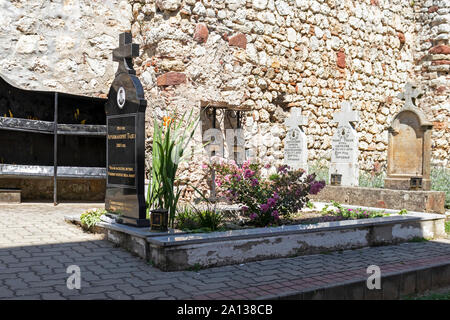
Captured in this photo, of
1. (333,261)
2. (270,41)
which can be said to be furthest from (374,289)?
(270,41)

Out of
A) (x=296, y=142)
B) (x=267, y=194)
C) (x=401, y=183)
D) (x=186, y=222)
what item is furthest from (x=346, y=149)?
(x=186, y=222)

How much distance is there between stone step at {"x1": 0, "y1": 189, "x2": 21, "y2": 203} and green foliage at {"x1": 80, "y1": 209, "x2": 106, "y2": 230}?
8.68ft

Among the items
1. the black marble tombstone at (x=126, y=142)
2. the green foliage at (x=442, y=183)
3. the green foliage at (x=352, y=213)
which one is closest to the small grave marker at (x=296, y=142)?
the green foliage at (x=442, y=183)

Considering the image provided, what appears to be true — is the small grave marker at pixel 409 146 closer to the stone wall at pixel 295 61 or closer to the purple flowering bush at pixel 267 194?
the stone wall at pixel 295 61

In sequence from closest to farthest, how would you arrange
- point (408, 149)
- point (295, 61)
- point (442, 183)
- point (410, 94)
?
point (408, 149)
point (410, 94)
point (442, 183)
point (295, 61)

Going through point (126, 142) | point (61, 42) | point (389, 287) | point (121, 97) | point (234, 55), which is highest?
point (61, 42)

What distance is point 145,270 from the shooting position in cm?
397

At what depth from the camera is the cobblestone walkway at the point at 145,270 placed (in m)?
3.34

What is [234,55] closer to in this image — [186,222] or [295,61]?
[295,61]

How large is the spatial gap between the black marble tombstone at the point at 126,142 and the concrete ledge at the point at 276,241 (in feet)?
2.79

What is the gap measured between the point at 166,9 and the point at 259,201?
4.15 m

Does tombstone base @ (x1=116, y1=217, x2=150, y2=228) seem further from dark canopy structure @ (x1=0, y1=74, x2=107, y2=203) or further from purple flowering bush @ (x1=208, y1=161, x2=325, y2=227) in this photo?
dark canopy structure @ (x1=0, y1=74, x2=107, y2=203)

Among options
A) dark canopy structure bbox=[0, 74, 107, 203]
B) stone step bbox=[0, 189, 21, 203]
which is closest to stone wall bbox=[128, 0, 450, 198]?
dark canopy structure bbox=[0, 74, 107, 203]

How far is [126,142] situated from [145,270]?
5.38ft
